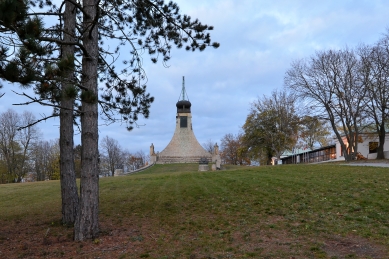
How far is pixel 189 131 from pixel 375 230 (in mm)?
41881

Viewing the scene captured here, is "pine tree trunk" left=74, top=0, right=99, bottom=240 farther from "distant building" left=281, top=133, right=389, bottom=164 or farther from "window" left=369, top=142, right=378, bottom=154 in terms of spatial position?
"window" left=369, top=142, right=378, bottom=154

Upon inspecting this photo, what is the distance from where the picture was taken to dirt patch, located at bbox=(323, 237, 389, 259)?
15.7 feet

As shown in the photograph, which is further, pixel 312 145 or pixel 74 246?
pixel 312 145

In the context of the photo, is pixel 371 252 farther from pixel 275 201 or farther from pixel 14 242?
pixel 14 242

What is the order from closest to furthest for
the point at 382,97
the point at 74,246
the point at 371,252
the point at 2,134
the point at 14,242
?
the point at 371,252
the point at 74,246
the point at 14,242
the point at 382,97
the point at 2,134

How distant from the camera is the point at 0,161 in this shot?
37.8m

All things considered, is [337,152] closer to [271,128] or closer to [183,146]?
[271,128]

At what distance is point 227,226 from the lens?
6844mm

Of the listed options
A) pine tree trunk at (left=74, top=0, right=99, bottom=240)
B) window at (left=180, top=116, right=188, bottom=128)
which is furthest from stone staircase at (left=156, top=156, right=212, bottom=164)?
pine tree trunk at (left=74, top=0, right=99, bottom=240)

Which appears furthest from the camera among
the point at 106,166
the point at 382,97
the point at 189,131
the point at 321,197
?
the point at 106,166

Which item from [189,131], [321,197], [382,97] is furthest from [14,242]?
[189,131]

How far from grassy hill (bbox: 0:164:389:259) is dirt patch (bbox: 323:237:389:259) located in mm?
14

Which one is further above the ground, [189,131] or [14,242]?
[189,131]

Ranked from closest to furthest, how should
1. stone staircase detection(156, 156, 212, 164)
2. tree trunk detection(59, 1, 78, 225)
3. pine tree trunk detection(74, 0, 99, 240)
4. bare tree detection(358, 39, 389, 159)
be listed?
pine tree trunk detection(74, 0, 99, 240) < tree trunk detection(59, 1, 78, 225) < bare tree detection(358, 39, 389, 159) < stone staircase detection(156, 156, 212, 164)
